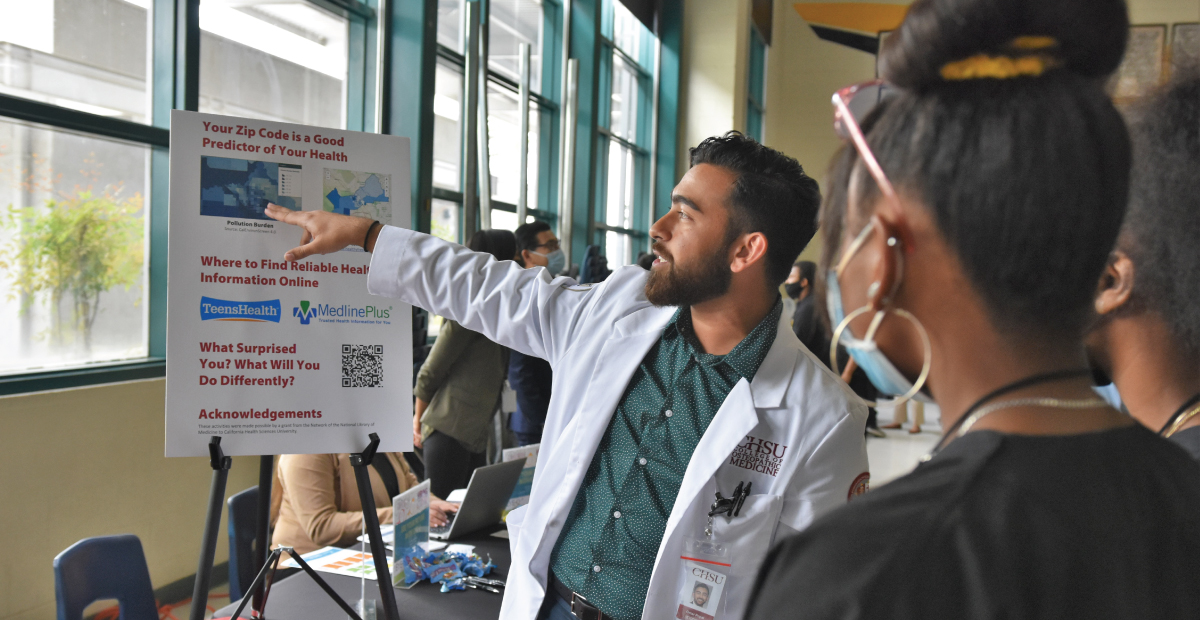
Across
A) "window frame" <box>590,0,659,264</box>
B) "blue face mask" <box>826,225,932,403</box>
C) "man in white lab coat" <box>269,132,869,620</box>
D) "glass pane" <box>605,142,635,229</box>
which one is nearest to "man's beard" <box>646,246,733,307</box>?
"man in white lab coat" <box>269,132,869,620</box>

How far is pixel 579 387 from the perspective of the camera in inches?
67.0

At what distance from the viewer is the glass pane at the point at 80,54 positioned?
286 cm

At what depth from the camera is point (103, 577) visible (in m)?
1.93

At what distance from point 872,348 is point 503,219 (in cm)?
596

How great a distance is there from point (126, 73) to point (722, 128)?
319 inches

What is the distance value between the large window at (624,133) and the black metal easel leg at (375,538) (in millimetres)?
6636

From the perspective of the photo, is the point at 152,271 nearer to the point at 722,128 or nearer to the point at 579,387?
the point at 579,387

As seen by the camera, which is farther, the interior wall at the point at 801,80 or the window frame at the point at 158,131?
the interior wall at the point at 801,80

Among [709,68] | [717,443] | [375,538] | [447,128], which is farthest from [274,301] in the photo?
[709,68]

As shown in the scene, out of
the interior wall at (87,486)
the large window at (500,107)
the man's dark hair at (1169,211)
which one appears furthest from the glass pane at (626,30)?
the man's dark hair at (1169,211)

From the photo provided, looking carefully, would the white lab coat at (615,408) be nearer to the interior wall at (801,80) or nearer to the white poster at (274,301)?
the white poster at (274,301)

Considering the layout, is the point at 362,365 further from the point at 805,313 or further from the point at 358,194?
the point at 805,313

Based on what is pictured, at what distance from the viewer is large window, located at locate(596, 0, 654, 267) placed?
28.0ft

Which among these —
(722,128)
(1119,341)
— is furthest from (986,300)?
(722,128)
